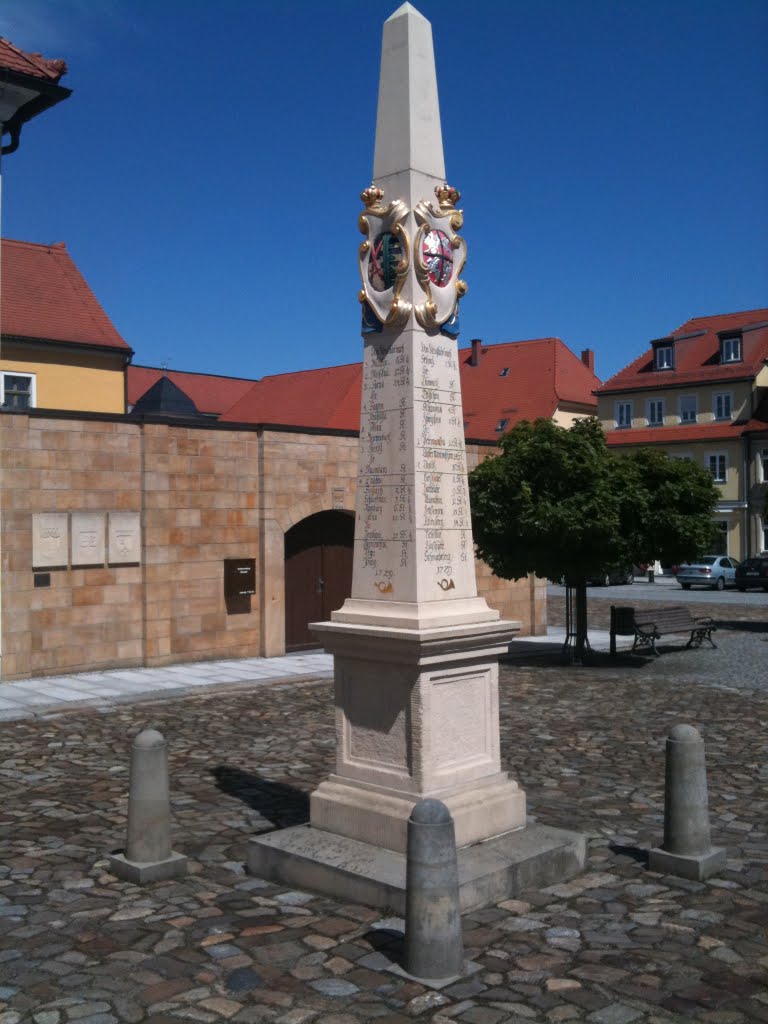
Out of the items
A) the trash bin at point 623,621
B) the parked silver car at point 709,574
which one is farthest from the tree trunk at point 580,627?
the parked silver car at point 709,574

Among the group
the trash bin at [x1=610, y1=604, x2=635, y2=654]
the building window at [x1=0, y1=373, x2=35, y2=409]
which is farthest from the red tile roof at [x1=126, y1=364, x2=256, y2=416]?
the trash bin at [x1=610, y1=604, x2=635, y2=654]

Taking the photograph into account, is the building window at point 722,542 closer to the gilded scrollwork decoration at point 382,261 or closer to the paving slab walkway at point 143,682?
the paving slab walkway at point 143,682

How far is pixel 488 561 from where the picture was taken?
17.4m

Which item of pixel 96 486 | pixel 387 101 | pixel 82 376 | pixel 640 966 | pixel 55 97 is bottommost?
pixel 640 966

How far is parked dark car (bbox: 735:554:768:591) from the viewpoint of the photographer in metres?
39.3

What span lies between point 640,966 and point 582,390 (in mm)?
53317

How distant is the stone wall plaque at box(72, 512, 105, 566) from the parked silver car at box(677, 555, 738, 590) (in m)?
30.4

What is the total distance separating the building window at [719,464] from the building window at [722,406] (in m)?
2.04

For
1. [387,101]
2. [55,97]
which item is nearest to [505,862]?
[387,101]

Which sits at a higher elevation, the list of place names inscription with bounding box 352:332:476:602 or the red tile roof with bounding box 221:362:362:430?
the red tile roof with bounding box 221:362:362:430

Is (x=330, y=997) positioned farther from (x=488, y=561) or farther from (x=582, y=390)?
(x=582, y=390)

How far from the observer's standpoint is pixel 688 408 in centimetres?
5209

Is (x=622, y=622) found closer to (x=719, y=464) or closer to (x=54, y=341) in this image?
(x=54, y=341)

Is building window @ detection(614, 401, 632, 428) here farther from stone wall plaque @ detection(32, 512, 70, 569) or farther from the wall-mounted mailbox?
stone wall plaque @ detection(32, 512, 70, 569)
